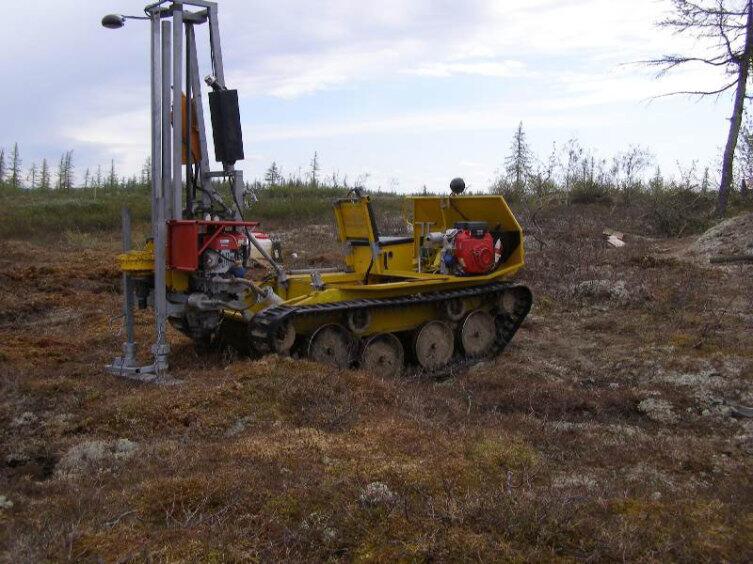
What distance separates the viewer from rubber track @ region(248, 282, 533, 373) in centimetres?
728

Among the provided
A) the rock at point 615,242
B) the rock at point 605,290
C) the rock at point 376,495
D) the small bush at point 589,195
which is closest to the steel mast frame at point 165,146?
the rock at point 376,495

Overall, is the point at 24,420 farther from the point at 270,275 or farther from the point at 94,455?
the point at 270,275

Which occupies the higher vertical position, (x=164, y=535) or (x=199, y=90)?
(x=199, y=90)

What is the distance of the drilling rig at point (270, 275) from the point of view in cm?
734

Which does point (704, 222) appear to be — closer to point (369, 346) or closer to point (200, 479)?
point (369, 346)

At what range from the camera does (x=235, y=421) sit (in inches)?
231

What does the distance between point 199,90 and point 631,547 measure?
5.96 m

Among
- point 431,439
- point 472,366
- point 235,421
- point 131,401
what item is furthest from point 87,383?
point 472,366

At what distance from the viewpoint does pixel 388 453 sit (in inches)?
200

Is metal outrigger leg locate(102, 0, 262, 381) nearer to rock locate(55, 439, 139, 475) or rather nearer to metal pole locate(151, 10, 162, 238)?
metal pole locate(151, 10, 162, 238)

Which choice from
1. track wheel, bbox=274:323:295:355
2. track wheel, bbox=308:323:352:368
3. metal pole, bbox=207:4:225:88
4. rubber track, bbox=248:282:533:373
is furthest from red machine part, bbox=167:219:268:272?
metal pole, bbox=207:4:225:88

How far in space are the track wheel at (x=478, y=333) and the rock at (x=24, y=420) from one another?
15.8 feet

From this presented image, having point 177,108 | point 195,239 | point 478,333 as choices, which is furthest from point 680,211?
point 195,239

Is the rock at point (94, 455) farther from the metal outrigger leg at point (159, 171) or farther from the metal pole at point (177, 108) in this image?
the metal pole at point (177, 108)
